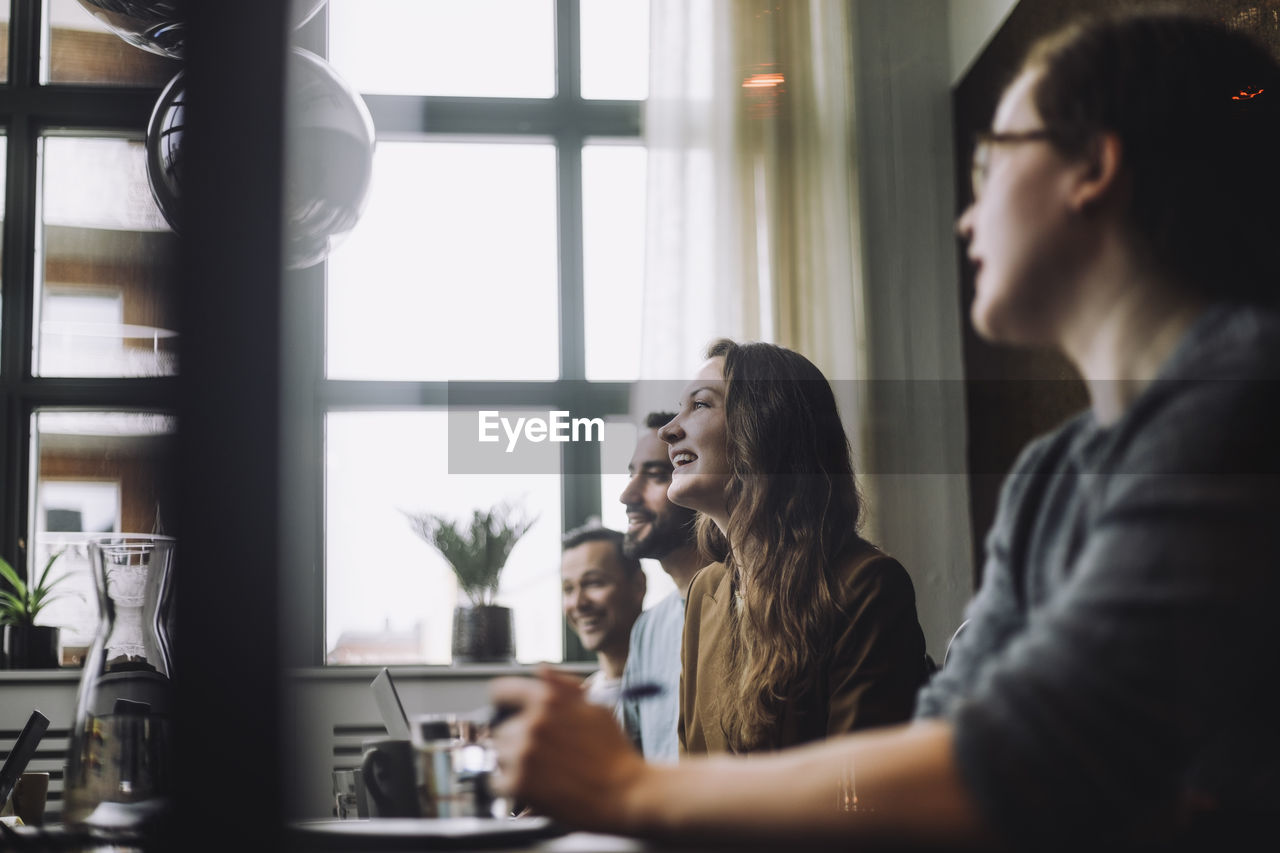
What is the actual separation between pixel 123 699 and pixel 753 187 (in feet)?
10.4

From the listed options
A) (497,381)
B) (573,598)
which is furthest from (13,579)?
(573,598)

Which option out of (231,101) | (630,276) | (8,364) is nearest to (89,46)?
(8,364)

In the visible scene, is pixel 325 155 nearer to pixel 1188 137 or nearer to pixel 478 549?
pixel 1188 137

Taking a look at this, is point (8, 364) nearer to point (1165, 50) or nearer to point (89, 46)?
point (89, 46)

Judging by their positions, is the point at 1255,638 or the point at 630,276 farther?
the point at 630,276

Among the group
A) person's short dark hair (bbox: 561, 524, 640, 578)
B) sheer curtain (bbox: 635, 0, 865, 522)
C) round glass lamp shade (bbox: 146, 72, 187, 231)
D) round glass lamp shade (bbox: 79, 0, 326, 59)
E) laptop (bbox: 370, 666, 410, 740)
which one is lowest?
laptop (bbox: 370, 666, 410, 740)

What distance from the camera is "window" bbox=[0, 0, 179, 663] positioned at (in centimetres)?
363

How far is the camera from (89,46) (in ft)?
12.6

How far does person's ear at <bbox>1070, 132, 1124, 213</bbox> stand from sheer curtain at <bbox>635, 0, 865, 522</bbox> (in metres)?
2.86

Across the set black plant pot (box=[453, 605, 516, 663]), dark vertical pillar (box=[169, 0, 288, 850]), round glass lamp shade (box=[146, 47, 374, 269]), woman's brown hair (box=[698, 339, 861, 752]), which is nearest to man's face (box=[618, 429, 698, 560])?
woman's brown hair (box=[698, 339, 861, 752])

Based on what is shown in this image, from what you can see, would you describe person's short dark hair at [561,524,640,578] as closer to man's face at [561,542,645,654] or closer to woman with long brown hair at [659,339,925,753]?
man's face at [561,542,645,654]

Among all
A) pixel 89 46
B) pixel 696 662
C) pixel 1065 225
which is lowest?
pixel 696 662

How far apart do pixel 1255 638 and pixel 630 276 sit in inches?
135

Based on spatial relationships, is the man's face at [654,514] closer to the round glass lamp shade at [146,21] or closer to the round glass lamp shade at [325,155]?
the round glass lamp shade at [325,155]
